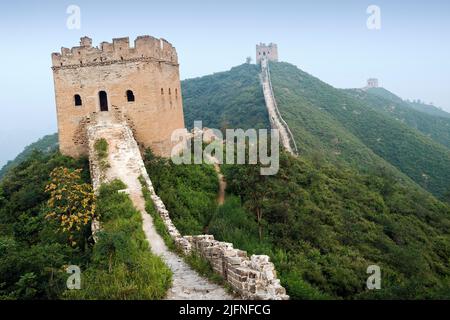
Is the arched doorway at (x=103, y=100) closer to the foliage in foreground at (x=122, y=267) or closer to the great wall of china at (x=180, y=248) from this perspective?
the great wall of china at (x=180, y=248)

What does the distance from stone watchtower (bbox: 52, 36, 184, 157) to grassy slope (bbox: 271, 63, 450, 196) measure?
23.8 m

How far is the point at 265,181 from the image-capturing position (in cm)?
1586

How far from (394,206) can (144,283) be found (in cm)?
1657

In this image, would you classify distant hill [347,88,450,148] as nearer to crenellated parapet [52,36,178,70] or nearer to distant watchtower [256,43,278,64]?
distant watchtower [256,43,278,64]

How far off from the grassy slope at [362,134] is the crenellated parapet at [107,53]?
24.4m

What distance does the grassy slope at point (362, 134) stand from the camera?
42234 mm

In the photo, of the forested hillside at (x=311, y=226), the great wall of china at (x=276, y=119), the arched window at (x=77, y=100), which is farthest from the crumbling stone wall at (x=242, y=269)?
the great wall of china at (x=276, y=119)

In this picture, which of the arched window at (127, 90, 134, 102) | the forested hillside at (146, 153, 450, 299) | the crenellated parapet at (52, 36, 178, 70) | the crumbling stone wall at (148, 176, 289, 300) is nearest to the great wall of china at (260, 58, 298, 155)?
the forested hillside at (146, 153, 450, 299)

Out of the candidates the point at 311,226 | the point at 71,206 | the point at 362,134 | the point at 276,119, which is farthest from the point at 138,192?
the point at 362,134

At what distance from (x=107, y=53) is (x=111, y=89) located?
1373 mm

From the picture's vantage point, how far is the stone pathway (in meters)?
7.88

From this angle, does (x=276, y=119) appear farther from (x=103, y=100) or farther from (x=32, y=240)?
(x=32, y=240)

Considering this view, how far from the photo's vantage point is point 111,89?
16.4 meters
